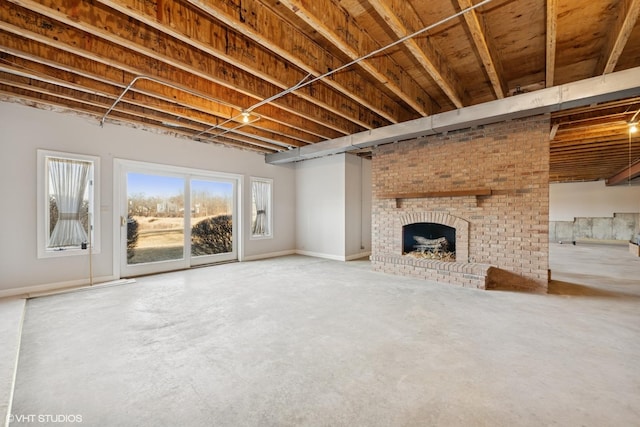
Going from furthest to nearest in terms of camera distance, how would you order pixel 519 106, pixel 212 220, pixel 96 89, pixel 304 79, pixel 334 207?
pixel 334 207 < pixel 212 220 < pixel 519 106 < pixel 96 89 < pixel 304 79

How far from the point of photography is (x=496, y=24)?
2.84 m

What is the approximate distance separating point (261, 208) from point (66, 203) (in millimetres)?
3881

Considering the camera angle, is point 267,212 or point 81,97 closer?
point 81,97

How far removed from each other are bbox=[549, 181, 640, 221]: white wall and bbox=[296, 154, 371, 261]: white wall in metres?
9.64

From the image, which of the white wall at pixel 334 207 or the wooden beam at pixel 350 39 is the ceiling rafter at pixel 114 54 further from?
the white wall at pixel 334 207

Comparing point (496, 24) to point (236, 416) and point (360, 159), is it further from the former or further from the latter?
point (360, 159)

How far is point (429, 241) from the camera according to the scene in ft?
18.4

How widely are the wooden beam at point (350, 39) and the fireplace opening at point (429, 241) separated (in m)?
2.70

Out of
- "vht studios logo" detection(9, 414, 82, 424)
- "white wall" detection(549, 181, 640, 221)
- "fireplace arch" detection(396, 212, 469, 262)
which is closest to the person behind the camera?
"vht studios logo" detection(9, 414, 82, 424)

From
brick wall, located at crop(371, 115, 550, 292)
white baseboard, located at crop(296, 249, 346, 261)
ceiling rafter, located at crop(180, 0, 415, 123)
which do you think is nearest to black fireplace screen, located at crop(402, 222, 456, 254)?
brick wall, located at crop(371, 115, 550, 292)

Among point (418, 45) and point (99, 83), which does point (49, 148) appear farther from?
point (418, 45)

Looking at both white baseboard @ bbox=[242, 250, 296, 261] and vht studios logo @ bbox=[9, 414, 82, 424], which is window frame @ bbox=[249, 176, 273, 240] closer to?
white baseboard @ bbox=[242, 250, 296, 261]

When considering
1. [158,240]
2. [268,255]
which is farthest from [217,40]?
[268,255]

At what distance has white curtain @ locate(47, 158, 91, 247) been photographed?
4445 millimetres
